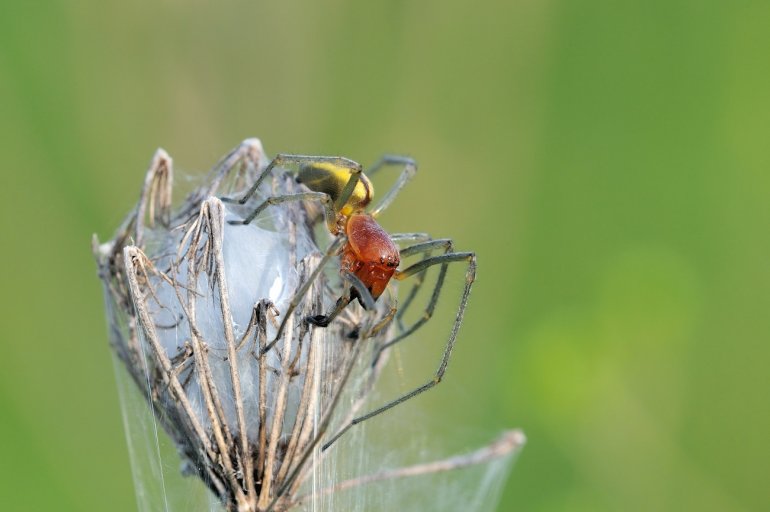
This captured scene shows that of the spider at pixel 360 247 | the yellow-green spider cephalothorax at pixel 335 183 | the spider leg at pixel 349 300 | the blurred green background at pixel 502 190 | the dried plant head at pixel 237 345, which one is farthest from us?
the blurred green background at pixel 502 190

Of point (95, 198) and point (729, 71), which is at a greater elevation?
point (729, 71)

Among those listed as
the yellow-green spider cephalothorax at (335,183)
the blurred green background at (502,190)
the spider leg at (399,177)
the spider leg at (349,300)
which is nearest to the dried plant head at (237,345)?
the spider leg at (349,300)

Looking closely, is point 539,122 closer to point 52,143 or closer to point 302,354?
point 52,143

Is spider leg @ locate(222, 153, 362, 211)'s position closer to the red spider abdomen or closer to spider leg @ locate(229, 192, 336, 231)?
spider leg @ locate(229, 192, 336, 231)

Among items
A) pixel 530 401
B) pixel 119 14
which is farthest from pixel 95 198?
pixel 530 401

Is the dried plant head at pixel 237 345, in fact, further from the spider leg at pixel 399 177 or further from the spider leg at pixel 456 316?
the spider leg at pixel 399 177

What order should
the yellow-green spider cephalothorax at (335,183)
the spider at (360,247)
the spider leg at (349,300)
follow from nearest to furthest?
the spider leg at (349,300)
the spider at (360,247)
the yellow-green spider cephalothorax at (335,183)
